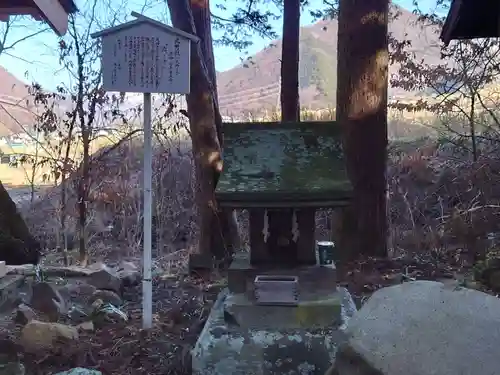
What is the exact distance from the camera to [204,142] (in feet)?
22.5

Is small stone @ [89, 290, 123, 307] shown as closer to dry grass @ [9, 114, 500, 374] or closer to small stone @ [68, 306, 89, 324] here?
dry grass @ [9, 114, 500, 374]

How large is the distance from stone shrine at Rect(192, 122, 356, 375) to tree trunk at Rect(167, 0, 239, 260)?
2.82 metres

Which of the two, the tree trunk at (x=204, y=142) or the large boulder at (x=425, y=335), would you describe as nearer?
the large boulder at (x=425, y=335)

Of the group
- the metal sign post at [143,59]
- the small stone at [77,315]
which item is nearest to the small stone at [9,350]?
the small stone at [77,315]

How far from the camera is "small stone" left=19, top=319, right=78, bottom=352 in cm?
390

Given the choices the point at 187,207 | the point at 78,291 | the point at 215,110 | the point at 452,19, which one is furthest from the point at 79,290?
the point at 187,207

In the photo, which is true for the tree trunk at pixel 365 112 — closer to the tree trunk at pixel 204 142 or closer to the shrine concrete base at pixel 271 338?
the tree trunk at pixel 204 142

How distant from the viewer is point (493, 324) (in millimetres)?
2375

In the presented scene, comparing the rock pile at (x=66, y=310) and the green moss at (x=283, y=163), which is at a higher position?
the green moss at (x=283, y=163)

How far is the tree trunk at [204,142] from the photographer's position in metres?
6.73

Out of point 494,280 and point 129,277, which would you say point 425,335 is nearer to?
point 494,280

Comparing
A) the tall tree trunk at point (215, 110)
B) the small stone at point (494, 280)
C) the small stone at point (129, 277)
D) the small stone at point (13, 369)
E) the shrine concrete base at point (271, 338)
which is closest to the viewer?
the shrine concrete base at point (271, 338)

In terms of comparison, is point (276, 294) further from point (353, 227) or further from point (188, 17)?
point (188, 17)

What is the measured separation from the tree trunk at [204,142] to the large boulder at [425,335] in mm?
4355
